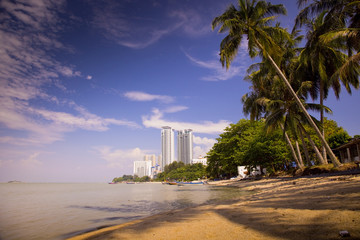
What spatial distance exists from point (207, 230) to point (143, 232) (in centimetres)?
162

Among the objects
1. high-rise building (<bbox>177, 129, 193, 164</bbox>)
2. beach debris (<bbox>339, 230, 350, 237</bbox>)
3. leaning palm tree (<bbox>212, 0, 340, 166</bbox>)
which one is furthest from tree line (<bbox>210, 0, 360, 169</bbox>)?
high-rise building (<bbox>177, 129, 193, 164</bbox>)

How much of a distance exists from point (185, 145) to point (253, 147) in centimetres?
15763

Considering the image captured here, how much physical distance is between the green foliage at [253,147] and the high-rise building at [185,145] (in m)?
137

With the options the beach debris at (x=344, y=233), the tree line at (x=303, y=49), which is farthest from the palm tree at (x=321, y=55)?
the beach debris at (x=344, y=233)

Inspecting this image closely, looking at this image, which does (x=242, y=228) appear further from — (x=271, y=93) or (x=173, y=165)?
(x=173, y=165)

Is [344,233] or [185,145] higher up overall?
[185,145]

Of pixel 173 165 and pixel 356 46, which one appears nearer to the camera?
pixel 356 46

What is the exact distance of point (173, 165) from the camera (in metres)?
133

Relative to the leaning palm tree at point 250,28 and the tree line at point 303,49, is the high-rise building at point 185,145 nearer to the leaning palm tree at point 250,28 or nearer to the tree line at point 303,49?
the tree line at point 303,49

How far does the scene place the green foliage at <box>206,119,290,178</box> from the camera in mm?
28094

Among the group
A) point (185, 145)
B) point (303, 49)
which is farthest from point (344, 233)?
point (185, 145)

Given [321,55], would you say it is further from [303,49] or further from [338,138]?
[338,138]

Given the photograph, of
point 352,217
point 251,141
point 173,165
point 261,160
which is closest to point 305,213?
point 352,217

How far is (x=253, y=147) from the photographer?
2950 centimetres
